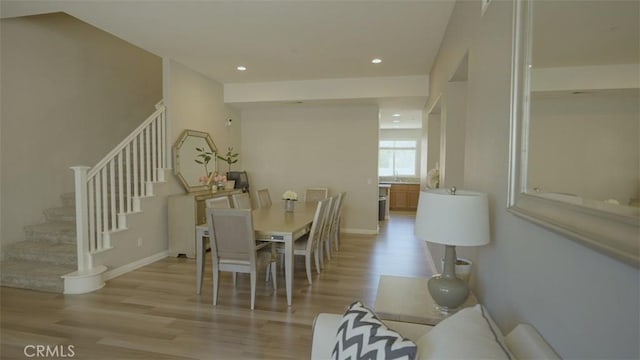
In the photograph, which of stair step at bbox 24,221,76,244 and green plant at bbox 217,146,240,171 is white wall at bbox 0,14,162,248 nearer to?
stair step at bbox 24,221,76,244

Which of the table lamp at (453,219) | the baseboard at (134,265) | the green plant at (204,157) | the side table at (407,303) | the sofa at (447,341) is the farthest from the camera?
the green plant at (204,157)

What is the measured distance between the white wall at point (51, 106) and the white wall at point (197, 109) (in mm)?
1243

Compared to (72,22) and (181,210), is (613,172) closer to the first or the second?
(181,210)

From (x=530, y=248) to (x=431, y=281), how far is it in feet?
2.05

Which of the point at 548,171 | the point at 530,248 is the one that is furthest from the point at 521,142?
the point at 530,248

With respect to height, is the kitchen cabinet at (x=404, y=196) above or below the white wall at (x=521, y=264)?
below

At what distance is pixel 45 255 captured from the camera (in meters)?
3.92

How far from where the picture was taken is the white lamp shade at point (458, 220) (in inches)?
58.5

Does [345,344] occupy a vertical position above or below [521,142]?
below

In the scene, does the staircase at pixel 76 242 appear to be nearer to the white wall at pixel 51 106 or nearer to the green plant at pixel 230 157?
the white wall at pixel 51 106

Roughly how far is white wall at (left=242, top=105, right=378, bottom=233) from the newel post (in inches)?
135

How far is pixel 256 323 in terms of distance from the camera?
2.92 metres

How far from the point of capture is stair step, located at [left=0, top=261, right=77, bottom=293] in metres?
3.55

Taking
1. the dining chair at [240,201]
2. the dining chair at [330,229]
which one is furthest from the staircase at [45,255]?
the dining chair at [330,229]
